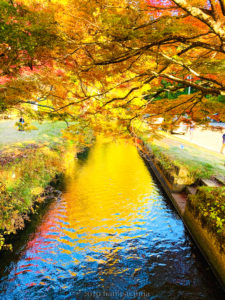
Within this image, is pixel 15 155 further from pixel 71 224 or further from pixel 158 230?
pixel 158 230

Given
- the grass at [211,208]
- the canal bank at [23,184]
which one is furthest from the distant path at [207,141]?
the canal bank at [23,184]

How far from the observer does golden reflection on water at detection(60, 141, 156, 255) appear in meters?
6.31

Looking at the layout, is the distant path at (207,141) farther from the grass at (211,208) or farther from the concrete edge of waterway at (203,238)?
the grass at (211,208)

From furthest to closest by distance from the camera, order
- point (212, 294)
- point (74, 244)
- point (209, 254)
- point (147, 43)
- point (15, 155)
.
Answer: point (15, 155) → point (74, 244) → point (209, 254) → point (212, 294) → point (147, 43)

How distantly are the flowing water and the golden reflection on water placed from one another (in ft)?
0.11

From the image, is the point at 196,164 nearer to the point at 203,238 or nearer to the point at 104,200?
the point at 104,200

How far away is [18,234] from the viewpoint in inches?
238

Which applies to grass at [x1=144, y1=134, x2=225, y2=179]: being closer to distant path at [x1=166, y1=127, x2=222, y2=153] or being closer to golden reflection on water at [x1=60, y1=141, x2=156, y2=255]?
golden reflection on water at [x1=60, y1=141, x2=156, y2=255]

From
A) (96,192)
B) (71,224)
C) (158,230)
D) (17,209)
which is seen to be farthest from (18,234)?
(158,230)

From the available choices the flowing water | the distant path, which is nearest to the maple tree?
the flowing water

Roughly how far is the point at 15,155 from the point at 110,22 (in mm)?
7348

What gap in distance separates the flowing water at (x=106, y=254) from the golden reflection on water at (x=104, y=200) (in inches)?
1.4

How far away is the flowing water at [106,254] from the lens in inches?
171

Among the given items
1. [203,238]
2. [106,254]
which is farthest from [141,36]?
[106,254]
